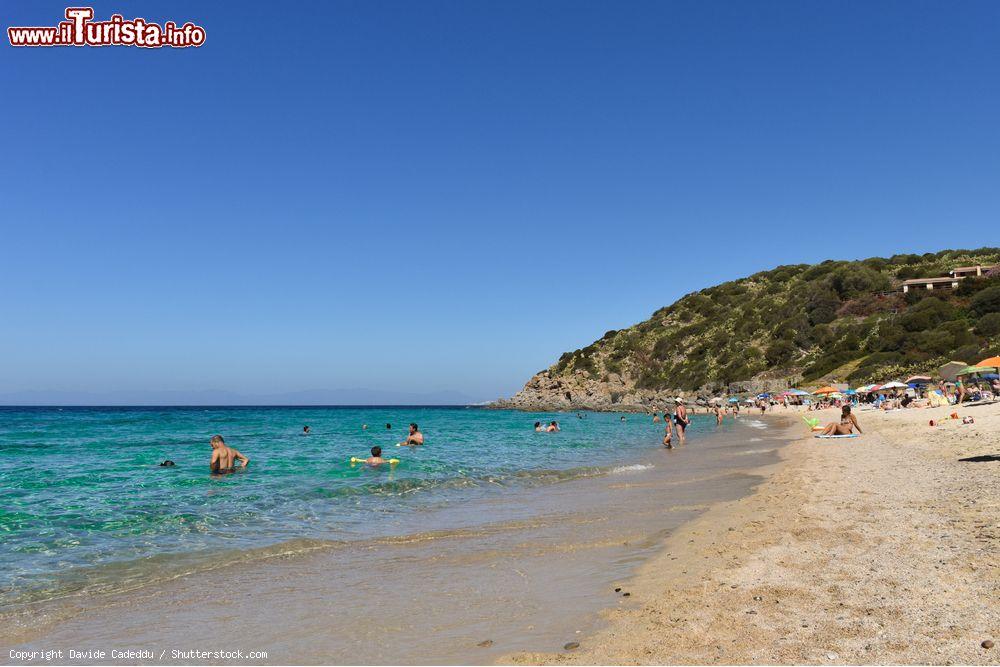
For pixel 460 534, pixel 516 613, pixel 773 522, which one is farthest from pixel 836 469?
pixel 516 613

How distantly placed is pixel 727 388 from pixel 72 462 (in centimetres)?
5988

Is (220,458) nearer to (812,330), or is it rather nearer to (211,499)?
(211,499)

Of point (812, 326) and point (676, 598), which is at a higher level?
point (812, 326)

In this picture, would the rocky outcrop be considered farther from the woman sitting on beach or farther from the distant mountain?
the woman sitting on beach

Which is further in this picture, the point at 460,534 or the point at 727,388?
the point at 727,388

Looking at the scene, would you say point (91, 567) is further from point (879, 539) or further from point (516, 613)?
point (879, 539)

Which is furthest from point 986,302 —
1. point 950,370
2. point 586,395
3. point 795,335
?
point 586,395

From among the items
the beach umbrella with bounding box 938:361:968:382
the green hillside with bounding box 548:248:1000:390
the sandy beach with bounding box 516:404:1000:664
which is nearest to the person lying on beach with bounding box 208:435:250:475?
the sandy beach with bounding box 516:404:1000:664

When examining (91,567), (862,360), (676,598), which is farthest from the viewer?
(862,360)

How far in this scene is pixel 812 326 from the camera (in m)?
68.6

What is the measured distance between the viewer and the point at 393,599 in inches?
226

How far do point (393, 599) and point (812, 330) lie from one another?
7081 centimetres

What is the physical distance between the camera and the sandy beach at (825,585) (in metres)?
3.74

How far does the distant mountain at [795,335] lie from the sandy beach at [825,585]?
4469 centimetres
